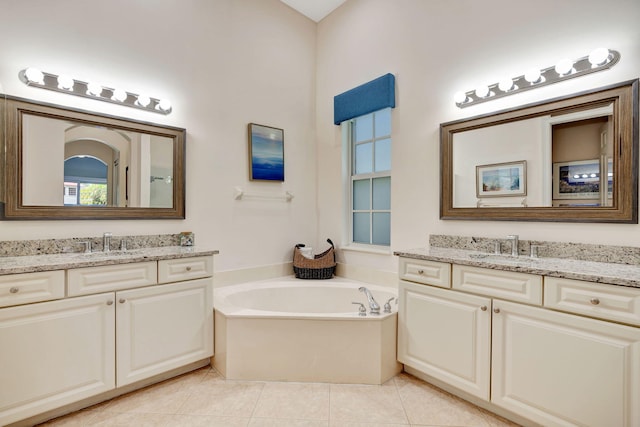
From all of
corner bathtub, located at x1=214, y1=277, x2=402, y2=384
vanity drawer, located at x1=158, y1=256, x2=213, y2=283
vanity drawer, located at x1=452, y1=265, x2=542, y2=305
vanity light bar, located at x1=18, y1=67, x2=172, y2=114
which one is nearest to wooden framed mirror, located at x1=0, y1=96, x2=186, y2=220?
vanity light bar, located at x1=18, y1=67, x2=172, y2=114

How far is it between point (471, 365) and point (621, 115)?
154 centimetres

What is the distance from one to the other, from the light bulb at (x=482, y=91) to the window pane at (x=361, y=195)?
4.07ft

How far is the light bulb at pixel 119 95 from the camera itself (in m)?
2.17

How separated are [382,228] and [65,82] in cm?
260

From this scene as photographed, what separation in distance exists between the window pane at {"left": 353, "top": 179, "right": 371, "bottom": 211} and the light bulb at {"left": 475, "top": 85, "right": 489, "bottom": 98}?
4.07ft

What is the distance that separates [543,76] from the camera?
186cm

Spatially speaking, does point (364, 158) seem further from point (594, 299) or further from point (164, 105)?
point (594, 299)

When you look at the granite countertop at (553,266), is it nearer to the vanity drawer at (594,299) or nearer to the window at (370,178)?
the vanity drawer at (594,299)

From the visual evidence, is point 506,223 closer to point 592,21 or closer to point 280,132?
point 592,21

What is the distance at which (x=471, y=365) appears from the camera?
1.74 m

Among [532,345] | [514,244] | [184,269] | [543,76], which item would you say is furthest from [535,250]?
[184,269]

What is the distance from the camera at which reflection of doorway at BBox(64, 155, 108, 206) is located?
2.06 meters

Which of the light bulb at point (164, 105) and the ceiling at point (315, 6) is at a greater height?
the ceiling at point (315, 6)

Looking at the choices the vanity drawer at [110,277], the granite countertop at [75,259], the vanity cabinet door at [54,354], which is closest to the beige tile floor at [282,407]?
the vanity cabinet door at [54,354]
